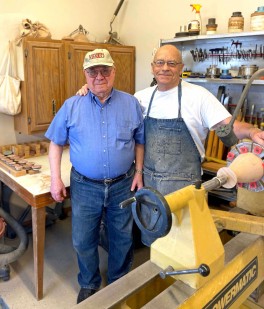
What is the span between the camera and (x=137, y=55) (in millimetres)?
3154

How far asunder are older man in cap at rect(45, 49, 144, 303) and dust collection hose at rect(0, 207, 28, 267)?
564mm

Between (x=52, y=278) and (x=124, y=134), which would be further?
(x=52, y=278)

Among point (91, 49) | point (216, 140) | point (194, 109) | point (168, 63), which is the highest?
point (91, 49)

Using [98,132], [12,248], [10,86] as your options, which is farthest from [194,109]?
[12,248]

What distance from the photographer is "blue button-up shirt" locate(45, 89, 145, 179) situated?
1694mm

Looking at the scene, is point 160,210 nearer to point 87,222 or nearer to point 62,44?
point 87,222

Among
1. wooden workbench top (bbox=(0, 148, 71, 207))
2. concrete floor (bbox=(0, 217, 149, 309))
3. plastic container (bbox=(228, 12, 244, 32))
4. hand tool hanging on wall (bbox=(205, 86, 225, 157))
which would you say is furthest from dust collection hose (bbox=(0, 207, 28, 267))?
plastic container (bbox=(228, 12, 244, 32))

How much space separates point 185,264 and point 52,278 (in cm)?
175

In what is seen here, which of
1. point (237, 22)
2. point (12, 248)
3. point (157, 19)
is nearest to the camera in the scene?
point (237, 22)

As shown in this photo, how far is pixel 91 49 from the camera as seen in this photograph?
263 cm

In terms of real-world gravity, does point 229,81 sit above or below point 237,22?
below

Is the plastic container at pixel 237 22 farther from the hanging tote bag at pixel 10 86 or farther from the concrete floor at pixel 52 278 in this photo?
the concrete floor at pixel 52 278

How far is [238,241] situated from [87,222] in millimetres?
1049

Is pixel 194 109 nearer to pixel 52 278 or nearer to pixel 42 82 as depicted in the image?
pixel 42 82
